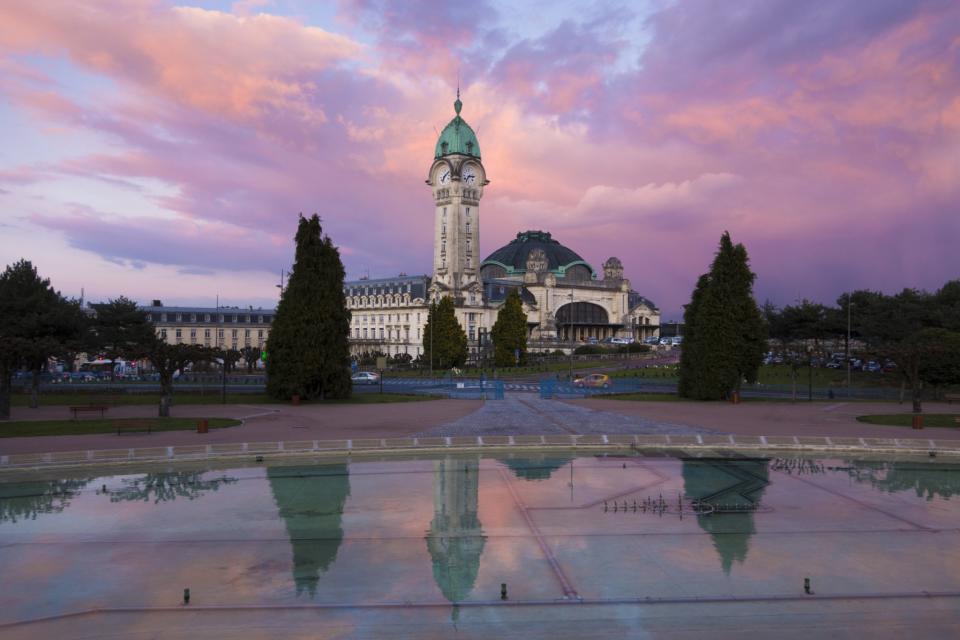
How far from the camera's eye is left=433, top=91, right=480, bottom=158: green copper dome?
13338cm

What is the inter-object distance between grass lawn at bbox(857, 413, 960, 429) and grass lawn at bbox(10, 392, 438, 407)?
2949 centimetres

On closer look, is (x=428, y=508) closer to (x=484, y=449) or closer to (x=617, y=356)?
(x=484, y=449)

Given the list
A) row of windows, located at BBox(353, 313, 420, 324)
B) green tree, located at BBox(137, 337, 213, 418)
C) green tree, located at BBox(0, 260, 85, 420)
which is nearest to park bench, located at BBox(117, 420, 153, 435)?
green tree, located at BBox(137, 337, 213, 418)

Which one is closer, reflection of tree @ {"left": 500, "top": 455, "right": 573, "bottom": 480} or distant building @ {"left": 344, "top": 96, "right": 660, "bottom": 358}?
reflection of tree @ {"left": 500, "top": 455, "right": 573, "bottom": 480}

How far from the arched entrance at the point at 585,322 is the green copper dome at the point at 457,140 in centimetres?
3491

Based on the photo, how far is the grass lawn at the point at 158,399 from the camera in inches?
2082

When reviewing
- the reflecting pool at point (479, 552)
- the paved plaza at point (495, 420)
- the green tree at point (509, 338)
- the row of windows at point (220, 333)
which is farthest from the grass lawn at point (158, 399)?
the row of windows at point (220, 333)

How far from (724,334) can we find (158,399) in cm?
4109

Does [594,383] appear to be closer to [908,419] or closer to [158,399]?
[908,419]

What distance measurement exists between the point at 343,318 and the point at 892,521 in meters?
40.6

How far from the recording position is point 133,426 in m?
38.1

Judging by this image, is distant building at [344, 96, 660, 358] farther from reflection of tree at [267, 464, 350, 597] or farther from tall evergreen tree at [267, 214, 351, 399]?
reflection of tree at [267, 464, 350, 597]

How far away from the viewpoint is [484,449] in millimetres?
33188

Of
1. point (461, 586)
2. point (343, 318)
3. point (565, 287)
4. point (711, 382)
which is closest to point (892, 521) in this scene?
point (461, 586)
